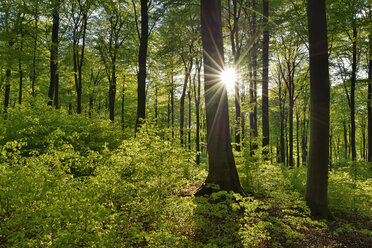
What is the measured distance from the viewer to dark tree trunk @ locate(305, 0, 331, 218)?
5.91 metres

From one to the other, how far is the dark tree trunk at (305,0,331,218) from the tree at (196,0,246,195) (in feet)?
7.49

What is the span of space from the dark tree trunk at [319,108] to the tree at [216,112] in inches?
89.9

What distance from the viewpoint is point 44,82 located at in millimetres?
23547

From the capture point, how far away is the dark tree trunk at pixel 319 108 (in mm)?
5906

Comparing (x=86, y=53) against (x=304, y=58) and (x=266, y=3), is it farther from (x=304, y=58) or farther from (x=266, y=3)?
(x=304, y=58)

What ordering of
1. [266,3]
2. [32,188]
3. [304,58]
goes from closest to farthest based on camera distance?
[32,188] → [266,3] → [304,58]

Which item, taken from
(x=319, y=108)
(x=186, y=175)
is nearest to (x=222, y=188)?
(x=186, y=175)

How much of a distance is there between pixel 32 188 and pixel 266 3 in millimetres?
12817

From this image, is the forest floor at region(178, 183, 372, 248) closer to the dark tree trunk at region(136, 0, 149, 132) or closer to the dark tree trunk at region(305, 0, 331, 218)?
the dark tree trunk at region(305, 0, 331, 218)

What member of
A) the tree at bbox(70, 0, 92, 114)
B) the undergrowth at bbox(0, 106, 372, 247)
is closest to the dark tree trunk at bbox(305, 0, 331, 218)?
the undergrowth at bbox(0, 106, 372, 247)

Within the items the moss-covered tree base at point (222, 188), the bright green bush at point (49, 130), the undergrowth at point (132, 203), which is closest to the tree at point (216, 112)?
the moss-covered tree base at point (222, 188)

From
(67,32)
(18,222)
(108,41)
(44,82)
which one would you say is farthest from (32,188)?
(44,82)

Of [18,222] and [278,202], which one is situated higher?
[18,222]

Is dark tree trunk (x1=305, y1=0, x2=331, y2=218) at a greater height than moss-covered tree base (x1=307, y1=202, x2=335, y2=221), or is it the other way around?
dark tree trunk (x1=305, y1=0, x2=331, y2=218)
